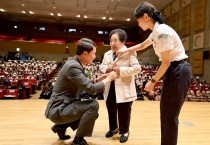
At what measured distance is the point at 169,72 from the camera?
65.9 inches

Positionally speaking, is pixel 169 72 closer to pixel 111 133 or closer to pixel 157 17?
pixel 157 17

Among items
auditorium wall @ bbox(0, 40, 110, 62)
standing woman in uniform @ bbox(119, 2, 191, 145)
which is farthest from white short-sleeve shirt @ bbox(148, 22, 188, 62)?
auditorium wall @ bbox(0, 40, 110, 62)

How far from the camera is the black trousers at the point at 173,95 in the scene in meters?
1.64

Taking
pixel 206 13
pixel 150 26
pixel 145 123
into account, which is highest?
pixel 206 13

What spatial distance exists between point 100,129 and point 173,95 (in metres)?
1.47

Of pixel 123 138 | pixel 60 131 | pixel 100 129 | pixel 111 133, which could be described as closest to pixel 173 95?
pixel 123 138

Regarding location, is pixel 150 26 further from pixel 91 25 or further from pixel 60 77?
pixel 91 25

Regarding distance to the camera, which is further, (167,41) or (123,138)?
(123,138)

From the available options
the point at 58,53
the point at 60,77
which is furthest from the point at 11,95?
the point at 58,53

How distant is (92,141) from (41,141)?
0.53 m

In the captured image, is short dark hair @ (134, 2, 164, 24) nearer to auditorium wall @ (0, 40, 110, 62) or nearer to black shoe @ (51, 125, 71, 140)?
black shoe @ (51, 125, 71, 140)

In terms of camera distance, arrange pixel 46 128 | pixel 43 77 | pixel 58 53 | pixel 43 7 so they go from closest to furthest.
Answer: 1. pixel 46 128
2. pixel 43 77
3. pixel 43 7
4. pixel 58 53

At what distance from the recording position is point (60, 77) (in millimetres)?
2123

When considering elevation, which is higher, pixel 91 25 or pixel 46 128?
pixel 91 25
